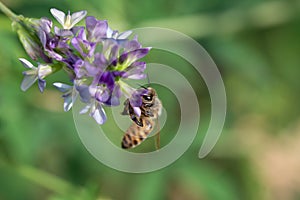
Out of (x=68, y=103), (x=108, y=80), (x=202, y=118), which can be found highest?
(x=202, y=118)

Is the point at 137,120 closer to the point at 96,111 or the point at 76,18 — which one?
the point at 96,111

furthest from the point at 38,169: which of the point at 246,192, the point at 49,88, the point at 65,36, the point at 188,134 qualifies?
the point at 65,36

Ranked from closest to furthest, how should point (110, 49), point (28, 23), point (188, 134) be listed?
point (110, 49), point (28, 23), point (188, 134)

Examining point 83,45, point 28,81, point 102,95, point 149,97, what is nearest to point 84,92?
point 102,95

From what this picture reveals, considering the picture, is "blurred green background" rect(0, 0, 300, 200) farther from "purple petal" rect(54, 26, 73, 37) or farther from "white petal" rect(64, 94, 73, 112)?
"purple petal" rect(54, 26, 73, 37)

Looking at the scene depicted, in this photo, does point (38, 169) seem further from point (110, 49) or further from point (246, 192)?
point (110, 49)
